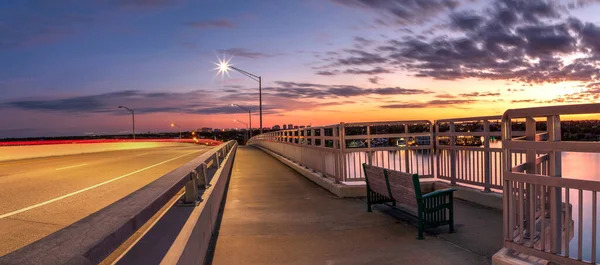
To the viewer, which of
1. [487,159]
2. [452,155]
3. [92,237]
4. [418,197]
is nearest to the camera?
[92,237]

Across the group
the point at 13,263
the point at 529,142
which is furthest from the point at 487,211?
the point at 13,263

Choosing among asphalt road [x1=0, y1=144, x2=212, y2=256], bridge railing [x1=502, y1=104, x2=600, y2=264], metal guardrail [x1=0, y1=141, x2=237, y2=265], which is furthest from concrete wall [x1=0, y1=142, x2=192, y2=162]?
bridge railing [x1=502, y1=104, x2=600, y2=264]

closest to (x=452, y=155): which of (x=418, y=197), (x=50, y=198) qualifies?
(x=418, y=197)

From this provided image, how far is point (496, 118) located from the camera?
29.0ft

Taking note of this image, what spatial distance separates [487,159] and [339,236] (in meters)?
3.94

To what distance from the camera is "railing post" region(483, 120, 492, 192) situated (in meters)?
8.96

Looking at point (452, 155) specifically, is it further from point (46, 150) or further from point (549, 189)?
point (46, 150)

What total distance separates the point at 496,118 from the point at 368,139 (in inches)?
119

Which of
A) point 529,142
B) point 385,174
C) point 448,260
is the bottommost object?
point 448,260

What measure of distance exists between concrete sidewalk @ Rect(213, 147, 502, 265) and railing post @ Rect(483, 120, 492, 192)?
0.55 metres

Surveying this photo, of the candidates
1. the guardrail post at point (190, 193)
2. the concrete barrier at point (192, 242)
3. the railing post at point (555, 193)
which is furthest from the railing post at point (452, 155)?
the guardrail post at point (190, 193)

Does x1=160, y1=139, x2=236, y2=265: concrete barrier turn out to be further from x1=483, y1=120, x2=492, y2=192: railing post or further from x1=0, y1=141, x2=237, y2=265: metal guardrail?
x1=483, y1=120, x2=492, y2=192: railing post

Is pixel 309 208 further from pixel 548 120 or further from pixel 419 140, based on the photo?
pixel 548 120

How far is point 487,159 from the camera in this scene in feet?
29.6
